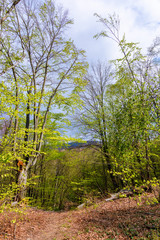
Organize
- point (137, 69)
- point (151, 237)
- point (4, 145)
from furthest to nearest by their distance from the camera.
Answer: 1. point (137, 69)
2. point (4, 145)
3. point (151, 237)

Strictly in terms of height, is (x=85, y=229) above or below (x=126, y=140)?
below

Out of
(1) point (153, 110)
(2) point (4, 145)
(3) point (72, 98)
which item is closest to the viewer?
(1) point (153, 110)

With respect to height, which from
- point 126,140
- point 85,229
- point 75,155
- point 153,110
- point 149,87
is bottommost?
point 85,229

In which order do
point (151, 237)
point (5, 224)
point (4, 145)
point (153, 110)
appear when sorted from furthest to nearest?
1. point (5, 224)
2. point (4, 145)
3. point (151, 237)
4. point (153, 110)

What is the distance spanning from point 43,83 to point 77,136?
4.72 metres

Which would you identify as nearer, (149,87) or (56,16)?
(149,87)

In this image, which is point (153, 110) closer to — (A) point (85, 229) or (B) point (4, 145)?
(B) point (4, 145)

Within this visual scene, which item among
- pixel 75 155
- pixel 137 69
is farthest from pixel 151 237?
pixel 75 155

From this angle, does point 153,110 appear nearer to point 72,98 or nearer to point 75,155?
point 72,98

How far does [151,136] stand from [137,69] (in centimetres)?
345

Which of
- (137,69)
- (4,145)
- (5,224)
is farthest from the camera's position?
(137,69)

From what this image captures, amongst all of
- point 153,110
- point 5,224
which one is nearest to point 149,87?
point 153,110

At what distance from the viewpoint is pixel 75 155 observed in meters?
13.8

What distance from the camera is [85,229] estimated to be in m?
5.08
